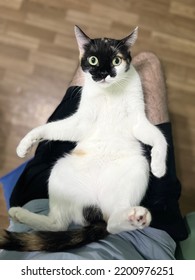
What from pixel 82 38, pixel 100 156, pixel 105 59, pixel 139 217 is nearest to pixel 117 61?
pixel 105 59

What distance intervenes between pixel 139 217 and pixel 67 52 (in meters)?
1.25

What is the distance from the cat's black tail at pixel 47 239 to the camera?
919 mm

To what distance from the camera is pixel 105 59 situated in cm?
116

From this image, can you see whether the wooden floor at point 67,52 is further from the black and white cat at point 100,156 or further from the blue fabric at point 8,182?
the black and white cat at point 100,156

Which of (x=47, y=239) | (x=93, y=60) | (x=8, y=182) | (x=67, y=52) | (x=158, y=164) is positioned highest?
(x=93, y=60)

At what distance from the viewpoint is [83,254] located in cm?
96

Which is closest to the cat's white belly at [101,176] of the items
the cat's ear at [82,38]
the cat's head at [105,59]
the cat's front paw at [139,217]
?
the cat's front paw at [139,217]

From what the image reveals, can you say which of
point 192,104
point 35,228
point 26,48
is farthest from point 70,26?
point 35,228

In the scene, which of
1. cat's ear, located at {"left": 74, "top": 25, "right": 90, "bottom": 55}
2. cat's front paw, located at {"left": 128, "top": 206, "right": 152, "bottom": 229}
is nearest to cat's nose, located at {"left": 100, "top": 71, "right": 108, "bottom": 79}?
cat's ear, located at {"left": 74, "top": 25, "right": 90, "bottom": 55}

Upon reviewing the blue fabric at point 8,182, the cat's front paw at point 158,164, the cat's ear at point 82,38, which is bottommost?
the blue fabric at point 8,182

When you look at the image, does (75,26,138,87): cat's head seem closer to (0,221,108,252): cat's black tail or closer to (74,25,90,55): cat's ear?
(74,25,90,55): cat's ear

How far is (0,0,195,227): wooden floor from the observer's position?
174cm

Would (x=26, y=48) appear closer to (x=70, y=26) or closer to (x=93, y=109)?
(x=70, y=26)

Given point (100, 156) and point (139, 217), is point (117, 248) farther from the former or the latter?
point (100, 156)
